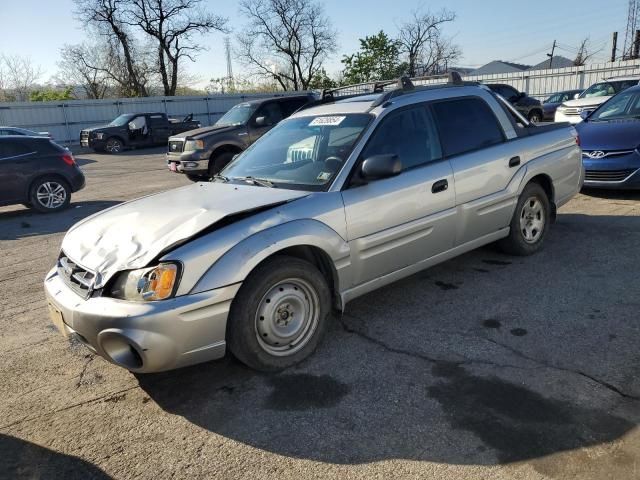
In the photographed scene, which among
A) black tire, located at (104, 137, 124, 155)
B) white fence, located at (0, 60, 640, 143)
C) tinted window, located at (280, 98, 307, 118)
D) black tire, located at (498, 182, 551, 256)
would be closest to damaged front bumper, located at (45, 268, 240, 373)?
black tire, located at (498, 182, 551, 256)

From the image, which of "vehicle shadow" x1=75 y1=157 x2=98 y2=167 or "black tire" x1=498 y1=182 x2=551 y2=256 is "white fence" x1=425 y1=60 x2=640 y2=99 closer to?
"vehicle shadow" x1=75 y1=157 x2=98 y2=167

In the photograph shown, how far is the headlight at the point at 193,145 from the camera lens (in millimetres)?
11680

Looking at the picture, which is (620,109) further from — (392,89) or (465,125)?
(392,89)

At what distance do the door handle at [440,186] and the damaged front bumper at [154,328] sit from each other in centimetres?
193

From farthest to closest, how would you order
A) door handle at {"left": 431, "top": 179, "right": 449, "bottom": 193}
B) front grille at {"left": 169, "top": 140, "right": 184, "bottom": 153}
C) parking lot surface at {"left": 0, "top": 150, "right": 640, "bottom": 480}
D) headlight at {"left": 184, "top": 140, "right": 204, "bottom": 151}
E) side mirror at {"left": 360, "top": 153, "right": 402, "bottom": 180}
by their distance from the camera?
1. front grille at {"left": 169, "top": 140, "right": 184, "bottom": 153}
2. headlight at {"left": 184, "top": 140, "right": 204, "bottom": 151}
3. door handle at {"left": 431, "top": 179, "right": 449, "bottom": 193}
4. side mirror at {"left": 360, "top": 153, "right": 402, "bottom": 180}
5. parking lot surface at {"left": 0, "top": 150, "right": 640, "bottom": 480}

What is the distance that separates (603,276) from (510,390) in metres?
2.35

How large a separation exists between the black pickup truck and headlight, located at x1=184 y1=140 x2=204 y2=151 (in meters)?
13.0

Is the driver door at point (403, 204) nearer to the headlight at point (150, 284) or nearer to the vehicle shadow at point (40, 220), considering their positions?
the headlight at point (150, 284)

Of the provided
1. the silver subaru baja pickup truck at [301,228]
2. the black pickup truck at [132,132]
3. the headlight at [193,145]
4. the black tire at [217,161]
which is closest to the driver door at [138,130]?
the black pickup truck at [132,132]

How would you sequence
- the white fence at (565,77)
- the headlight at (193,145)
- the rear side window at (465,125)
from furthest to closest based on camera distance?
the white fence at (565,77)
the headlight at (193,145)
the rear side window at (465,125)

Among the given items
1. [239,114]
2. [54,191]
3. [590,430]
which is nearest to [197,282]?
[590,430]

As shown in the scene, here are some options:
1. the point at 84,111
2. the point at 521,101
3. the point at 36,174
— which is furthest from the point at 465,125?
the point at 84,111

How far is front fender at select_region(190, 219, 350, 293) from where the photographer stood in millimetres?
3076

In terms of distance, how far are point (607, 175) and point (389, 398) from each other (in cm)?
624
